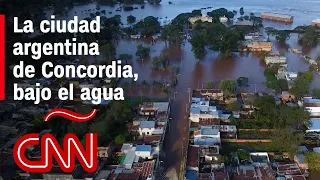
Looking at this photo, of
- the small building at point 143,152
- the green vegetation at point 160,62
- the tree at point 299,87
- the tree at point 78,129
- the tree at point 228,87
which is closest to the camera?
the small building at point 143,152

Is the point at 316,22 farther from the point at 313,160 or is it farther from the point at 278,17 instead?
the point at 313,160

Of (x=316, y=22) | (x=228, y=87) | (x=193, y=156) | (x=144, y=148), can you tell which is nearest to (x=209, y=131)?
(x=193, y=156)

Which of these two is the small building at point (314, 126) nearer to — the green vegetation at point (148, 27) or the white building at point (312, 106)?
the white building at point (312, 106)

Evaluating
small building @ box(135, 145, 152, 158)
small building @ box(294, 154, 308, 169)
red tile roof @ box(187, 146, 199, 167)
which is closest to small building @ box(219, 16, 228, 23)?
red tile roof @ box(187, 146, 199, 167)

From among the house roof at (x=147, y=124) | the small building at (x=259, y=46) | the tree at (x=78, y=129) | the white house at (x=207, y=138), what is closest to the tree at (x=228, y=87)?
the white house at (x=207, y=138)

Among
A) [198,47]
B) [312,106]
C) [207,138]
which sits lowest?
[207,138]

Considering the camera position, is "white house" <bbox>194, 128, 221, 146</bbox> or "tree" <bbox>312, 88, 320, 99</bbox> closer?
"white house" <bbox>194, 128, 221, 146</bbox>

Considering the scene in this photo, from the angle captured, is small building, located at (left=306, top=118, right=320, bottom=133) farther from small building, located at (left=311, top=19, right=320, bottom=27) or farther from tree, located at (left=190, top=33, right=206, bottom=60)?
small building, located at (left=311, top=19, right=320, bottom=27)
